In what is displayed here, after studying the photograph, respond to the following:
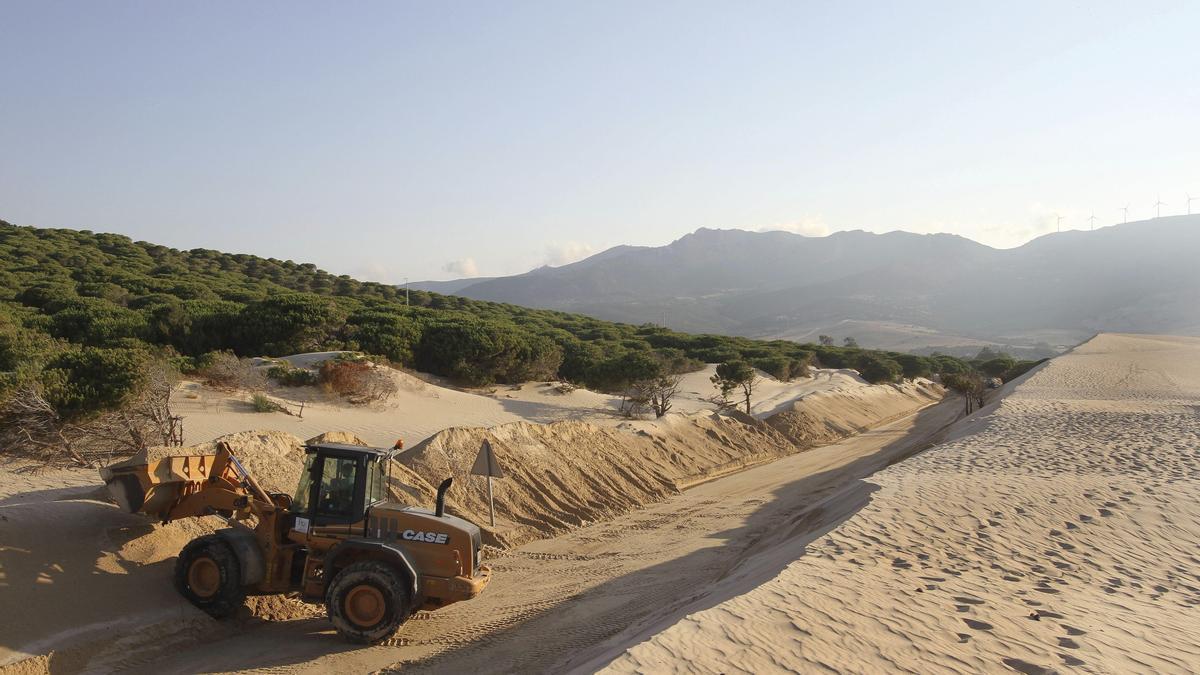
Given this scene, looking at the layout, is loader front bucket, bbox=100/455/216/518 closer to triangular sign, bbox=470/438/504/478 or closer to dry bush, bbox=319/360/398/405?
triangular sign, bbox=470/438/504/478

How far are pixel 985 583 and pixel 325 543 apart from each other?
24.9ft

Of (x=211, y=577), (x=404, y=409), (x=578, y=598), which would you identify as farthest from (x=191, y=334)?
(x=578, y=598)

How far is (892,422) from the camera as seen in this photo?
44812 millimetres

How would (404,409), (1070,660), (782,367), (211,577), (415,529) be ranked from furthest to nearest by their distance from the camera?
(782,367)
(404,409)
(415,529)
(211,577)
(1070,660)

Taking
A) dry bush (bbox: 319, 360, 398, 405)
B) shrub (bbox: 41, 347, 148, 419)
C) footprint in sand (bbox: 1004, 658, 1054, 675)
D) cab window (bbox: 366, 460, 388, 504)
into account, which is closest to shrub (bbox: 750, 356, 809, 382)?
dry bush (bbox: 319, 360, 398, 405)

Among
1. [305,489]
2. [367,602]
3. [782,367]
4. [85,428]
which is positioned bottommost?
[782,367]

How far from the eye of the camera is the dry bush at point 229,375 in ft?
67.2

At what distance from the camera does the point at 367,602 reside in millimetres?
8695

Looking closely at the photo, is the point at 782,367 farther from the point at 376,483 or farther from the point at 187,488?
the point at 187,488

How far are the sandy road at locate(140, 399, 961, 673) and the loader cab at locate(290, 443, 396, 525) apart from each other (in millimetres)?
1498

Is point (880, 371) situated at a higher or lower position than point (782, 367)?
lower

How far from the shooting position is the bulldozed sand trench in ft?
27.3

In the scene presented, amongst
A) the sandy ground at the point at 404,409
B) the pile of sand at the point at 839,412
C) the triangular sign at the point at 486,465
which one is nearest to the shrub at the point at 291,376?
the sandy ground at the point at 404,409

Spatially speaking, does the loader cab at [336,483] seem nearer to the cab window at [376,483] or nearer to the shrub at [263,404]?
the cab window at [376,483]
